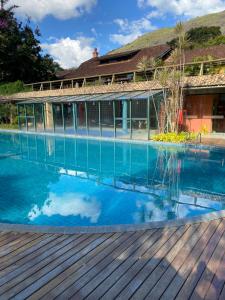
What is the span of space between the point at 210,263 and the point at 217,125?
11.0m

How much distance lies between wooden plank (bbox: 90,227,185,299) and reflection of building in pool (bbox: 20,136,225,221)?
5.06ft

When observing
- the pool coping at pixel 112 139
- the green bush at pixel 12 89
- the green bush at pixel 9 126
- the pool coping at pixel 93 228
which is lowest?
the pool coping at pixel 93 228

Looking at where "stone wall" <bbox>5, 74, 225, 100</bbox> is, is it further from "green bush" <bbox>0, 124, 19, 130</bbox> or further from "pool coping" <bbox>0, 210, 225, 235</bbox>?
"pool coping" <bbox>0, 210, 225, 235</bbox>

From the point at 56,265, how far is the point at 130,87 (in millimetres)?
12199

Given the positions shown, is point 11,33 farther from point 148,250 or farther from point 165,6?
point 148,250

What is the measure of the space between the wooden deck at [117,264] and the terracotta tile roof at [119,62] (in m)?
17.3

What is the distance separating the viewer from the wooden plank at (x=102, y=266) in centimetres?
254

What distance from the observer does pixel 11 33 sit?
23.9 meters

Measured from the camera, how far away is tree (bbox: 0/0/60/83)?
908 inches

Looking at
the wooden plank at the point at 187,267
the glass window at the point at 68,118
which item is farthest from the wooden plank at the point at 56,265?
the glass window at the point at 68,118

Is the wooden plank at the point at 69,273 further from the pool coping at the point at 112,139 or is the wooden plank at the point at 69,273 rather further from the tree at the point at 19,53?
the tree at the point at 19,53

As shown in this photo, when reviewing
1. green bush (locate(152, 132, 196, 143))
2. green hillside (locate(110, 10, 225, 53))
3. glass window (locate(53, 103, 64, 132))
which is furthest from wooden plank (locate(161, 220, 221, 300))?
green hillside (locate(110, 10, 225, 53))

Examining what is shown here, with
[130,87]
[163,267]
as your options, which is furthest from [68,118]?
[163,267]

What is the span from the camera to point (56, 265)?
292 centimetres
